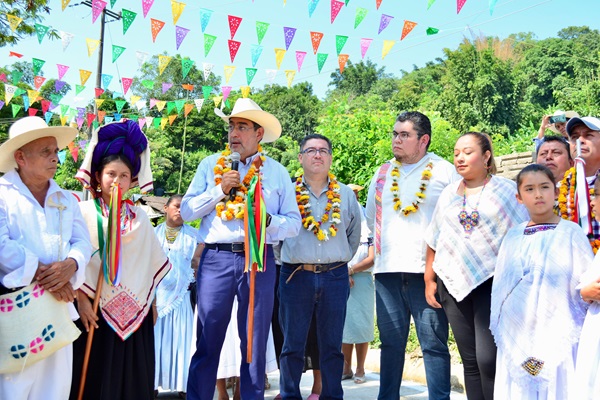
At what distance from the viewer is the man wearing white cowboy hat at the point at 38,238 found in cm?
366

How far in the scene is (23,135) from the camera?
12.7 ft

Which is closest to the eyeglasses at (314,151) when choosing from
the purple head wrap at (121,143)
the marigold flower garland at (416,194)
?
the marigold flower garland at (416,194)

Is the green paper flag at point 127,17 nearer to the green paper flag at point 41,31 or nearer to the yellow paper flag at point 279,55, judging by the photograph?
the green paper flag at point 41,31

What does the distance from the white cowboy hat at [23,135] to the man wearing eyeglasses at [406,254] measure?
2.56 meters

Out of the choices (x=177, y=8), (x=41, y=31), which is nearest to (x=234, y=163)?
(x=177, y=8)

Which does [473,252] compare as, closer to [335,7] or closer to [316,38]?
[335,7]

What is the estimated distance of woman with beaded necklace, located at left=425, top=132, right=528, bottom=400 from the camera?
14.5 ft

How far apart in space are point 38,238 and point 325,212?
2.48 metres

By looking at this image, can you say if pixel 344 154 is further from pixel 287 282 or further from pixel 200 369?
pixel 200 369

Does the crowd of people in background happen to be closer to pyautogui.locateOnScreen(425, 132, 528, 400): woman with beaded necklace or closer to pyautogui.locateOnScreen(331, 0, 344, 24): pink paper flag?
pyautogui.locateOnScreen(425, 132, 528, 400): woman with beaded necklace

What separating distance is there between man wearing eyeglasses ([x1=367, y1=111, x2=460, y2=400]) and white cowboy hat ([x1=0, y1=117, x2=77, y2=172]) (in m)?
2.56

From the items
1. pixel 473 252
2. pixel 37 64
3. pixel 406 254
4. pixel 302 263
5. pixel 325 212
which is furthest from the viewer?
pixel 37 64

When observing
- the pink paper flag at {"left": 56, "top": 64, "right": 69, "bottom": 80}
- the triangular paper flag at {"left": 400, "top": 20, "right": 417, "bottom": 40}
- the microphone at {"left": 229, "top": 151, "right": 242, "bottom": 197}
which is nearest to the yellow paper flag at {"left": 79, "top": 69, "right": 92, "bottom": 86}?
the pink paper flag at {"left": 56, "top": 64, "right": 69, "bottom": 80}

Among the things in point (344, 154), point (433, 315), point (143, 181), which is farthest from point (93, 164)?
point (344, 154)
